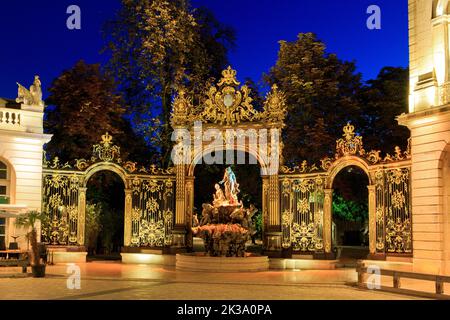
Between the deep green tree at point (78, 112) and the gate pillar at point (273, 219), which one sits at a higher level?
the deep green tree at point (78, 112)

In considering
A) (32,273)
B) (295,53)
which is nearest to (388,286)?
(32,273)

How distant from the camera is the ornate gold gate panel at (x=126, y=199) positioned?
68.3 ft

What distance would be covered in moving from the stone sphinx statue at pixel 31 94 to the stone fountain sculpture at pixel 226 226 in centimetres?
617

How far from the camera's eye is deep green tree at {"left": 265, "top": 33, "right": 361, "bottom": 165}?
84.9ft

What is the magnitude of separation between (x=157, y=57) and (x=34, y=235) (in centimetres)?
1222

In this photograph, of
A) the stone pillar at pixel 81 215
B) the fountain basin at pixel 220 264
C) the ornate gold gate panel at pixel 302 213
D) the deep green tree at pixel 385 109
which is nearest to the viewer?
the fountain basin at pixel 220 264

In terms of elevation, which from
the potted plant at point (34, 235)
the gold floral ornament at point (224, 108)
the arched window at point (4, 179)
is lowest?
the potted plant at point (34, 235)

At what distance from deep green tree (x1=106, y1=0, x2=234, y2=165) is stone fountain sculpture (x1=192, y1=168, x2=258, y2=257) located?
7554mm

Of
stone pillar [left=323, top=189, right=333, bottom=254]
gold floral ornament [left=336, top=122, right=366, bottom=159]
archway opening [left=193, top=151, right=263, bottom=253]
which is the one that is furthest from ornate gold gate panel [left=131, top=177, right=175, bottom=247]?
gold floral ornament [left=336, top=122, right=366, bottom=159]

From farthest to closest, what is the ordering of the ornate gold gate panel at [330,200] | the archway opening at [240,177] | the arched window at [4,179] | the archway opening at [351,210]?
the archway opening at [240,177] < the archway opening at [351,210] < the arched window at [4,179] < the ornate gold gate panel at [330,200]

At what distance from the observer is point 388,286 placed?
14039 millimetres

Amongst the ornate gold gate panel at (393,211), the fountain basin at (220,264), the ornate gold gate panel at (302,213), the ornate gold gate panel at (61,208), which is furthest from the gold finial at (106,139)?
the ornate gold gate panel at (393,211)

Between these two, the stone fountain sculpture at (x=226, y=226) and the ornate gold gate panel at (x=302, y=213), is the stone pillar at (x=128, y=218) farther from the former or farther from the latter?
the ornate gold gate panel at (x=302, y=213)
